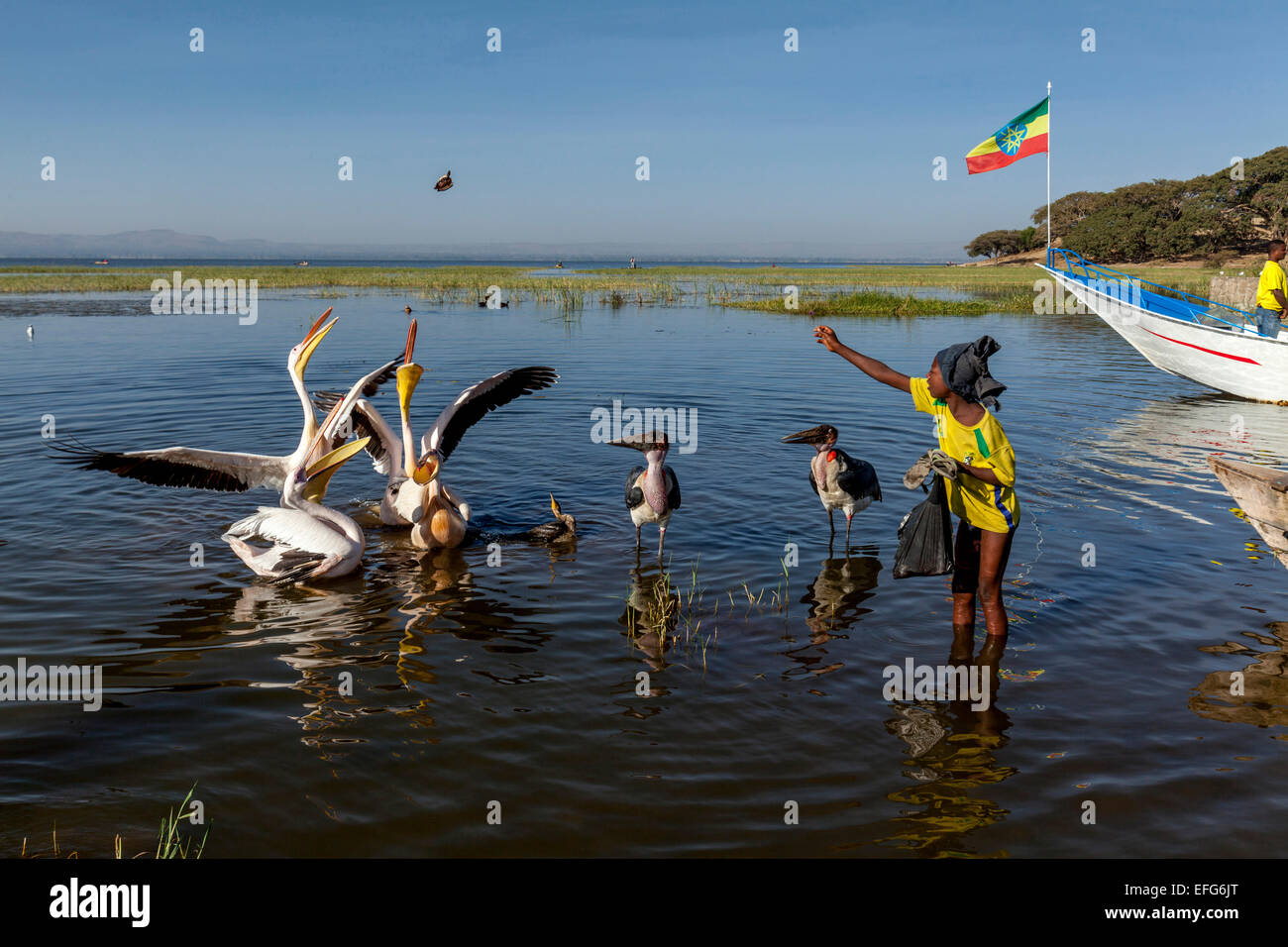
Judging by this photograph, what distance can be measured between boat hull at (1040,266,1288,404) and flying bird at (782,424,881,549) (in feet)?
40.6

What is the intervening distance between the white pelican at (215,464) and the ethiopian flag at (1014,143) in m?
17.2

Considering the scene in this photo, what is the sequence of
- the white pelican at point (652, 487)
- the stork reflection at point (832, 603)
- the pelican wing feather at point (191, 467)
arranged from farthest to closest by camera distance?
the white pelican at point (652, 487)
the pelican wing feather at point (191, 467)
the stork reflection at point (832, 603)

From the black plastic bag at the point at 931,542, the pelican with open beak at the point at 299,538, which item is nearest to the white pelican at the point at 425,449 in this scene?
the pelican with open beak at the point at 299,538

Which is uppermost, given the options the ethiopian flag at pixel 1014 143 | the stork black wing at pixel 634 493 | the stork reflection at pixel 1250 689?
the ethiopian flag at pixel 1014 143

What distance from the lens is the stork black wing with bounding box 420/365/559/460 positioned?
9.89 m

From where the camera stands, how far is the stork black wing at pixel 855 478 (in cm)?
909

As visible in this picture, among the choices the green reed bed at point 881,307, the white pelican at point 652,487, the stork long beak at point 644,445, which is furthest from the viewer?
the green reed bed at point 881,307

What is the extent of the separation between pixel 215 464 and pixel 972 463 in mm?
7050

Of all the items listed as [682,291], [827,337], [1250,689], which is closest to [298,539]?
[827,337]

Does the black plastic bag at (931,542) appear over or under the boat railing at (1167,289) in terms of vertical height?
under

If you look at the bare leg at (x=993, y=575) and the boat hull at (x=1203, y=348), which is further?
the boat hull at (x=1203, y=348)

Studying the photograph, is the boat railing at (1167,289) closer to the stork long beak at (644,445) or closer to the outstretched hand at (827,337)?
the stork long beak at (644,445)
